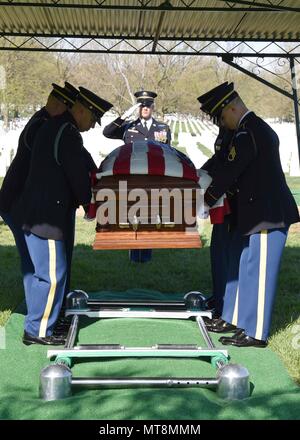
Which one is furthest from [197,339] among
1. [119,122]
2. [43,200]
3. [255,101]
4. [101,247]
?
[255,101]

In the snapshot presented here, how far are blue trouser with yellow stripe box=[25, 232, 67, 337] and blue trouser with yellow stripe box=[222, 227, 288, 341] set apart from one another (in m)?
1.30

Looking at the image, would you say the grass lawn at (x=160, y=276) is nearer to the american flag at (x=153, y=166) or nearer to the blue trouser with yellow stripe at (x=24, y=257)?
the blue trouser with yellow stripe at (x=24, y=257)

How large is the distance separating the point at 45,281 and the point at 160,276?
2.83 meters

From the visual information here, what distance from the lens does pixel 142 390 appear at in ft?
12.2

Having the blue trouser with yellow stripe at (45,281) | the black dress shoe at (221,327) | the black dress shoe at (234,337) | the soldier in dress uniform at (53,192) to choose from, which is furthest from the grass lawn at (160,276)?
the soldier in dress uniform at (53,192)

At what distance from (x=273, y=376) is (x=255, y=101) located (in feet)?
116

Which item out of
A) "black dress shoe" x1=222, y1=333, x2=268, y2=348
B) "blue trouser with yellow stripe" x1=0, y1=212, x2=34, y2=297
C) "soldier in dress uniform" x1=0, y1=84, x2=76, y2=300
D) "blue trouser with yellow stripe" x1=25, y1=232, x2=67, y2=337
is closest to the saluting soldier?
"black dress shoe" x1=222, y1=333, x2=268, y2=348

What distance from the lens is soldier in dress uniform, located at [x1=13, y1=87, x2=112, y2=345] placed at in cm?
433

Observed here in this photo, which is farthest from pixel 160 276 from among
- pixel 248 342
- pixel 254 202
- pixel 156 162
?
pixel 156 162

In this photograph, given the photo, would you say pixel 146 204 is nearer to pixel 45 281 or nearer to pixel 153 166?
pixel 153 166

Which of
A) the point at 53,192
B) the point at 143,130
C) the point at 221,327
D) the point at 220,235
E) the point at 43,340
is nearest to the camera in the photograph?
the point at 53,192

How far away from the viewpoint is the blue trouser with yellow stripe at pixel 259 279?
4.46 meters

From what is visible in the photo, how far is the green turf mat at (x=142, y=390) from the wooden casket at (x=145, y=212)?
797mm

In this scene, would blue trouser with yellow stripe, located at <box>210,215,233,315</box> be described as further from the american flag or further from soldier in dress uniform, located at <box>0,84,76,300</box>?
soldier in dress uniform, located at <box>0,84,76,300</box>
